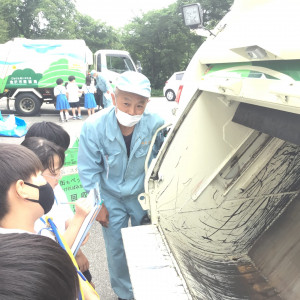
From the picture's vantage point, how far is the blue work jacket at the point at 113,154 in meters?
1.96

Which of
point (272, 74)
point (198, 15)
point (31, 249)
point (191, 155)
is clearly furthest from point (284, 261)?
point (31, 249)

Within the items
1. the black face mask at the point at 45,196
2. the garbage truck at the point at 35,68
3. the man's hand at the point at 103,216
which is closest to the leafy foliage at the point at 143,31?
the garbage truck at the point at 35,68

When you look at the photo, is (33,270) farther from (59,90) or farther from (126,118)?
(59,90)

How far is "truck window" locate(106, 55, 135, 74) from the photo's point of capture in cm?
1221

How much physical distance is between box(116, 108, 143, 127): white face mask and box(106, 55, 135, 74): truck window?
1076cm

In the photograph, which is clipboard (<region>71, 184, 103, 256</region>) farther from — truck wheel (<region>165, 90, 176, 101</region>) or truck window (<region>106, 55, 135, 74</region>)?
truck wheel (<region>165, 90, 176, 101</region>)

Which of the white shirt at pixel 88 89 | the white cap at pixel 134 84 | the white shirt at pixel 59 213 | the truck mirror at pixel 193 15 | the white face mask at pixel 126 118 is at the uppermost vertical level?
the truck mirror at pixel 193 15

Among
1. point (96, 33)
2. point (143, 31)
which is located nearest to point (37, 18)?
point (96, 33)

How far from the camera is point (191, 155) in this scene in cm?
179

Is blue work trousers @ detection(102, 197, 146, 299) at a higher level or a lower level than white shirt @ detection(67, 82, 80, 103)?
higher

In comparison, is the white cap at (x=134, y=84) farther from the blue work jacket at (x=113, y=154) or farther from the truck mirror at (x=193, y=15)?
the truck mirror at (x=193, y=15)

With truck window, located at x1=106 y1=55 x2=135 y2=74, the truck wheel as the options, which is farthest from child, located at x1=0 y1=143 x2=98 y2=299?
the truck wheel

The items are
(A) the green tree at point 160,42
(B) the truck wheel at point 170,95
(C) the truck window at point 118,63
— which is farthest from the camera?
(A) the green tree at point 160,42

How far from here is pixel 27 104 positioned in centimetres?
1010
